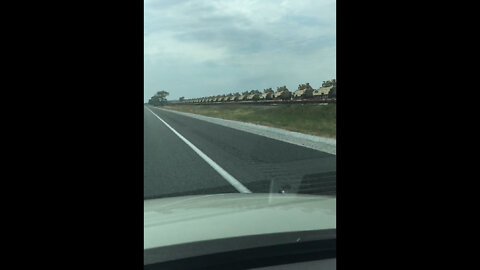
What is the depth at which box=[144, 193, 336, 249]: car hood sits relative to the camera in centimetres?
314

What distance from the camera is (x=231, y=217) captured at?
365cm

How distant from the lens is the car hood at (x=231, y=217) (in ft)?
10.3

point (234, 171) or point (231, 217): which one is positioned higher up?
point (231, 217)

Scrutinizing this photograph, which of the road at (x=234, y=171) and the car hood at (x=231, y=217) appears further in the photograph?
the road at (x=234, y=171)

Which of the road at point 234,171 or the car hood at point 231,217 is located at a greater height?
the car hood at point 231,217

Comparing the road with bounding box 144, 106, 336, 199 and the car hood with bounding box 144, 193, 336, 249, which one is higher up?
the car hood with bounding box 144, 193, 336, 249

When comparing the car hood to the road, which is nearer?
the car hood
